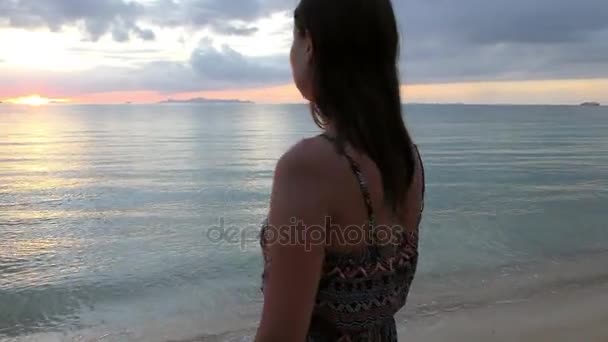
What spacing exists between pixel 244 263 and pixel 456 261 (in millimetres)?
3464

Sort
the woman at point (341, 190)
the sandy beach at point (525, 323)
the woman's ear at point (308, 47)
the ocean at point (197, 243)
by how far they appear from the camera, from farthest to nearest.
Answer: the ocean at point (197, 243)
the sandy beach at point (525, 323)
the woman's ear at point (308, 47)
the woman at point (341, 190)

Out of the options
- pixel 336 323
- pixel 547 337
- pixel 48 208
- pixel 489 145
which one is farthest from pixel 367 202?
pixel 489 145

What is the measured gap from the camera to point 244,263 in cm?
888

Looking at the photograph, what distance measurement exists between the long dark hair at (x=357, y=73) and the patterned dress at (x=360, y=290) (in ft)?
0.25

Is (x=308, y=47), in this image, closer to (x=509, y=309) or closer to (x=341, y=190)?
(x=341, y=190)

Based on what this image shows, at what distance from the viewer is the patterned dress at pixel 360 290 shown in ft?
4.04

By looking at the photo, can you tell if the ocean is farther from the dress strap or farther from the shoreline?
the dress strap

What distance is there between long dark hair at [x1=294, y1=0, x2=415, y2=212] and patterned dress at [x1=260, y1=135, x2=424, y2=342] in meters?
0.08

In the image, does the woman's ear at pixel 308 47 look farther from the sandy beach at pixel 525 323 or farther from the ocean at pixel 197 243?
the sandy beach at pixel 525 323

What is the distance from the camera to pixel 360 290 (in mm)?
1271

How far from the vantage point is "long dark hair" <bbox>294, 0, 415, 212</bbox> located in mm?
1193

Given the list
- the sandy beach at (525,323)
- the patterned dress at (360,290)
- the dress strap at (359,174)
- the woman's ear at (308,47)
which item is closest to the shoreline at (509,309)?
the sandy beach at (525,323)

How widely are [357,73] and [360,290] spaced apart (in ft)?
1.61

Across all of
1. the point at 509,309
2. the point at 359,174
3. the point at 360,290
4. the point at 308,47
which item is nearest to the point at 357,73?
the point at 308,47
